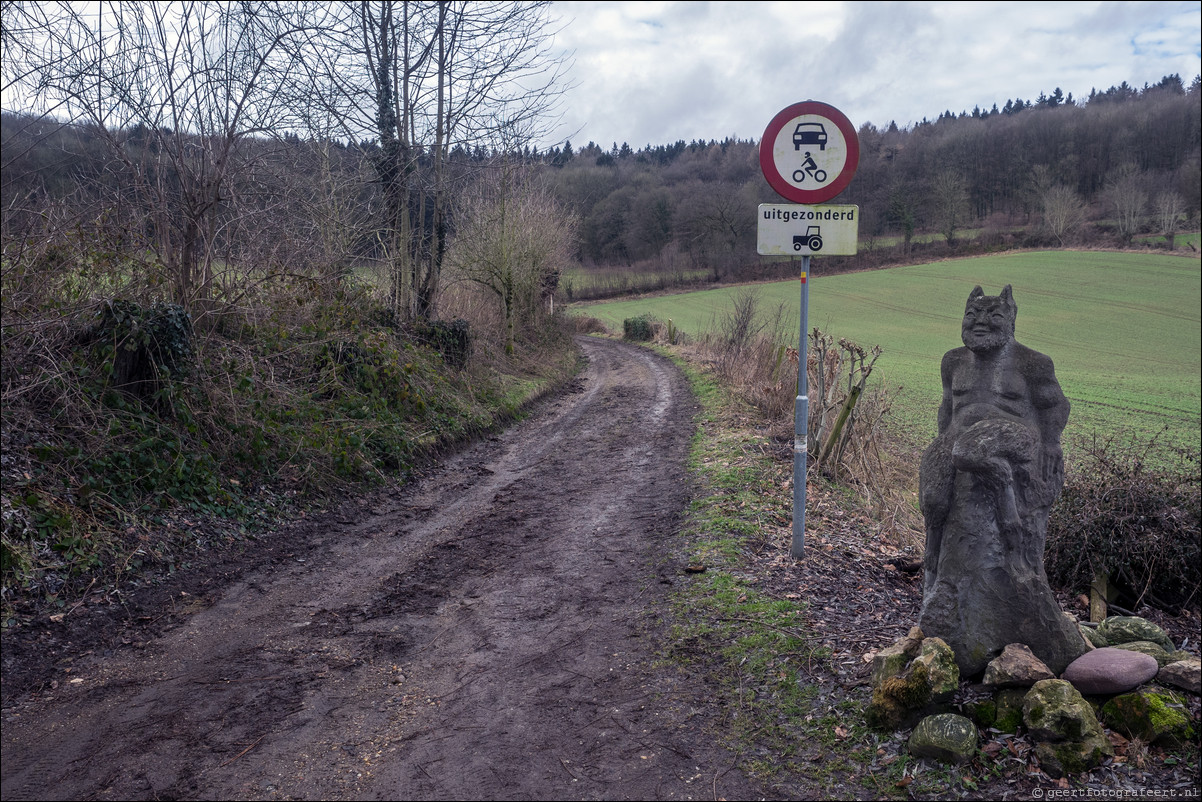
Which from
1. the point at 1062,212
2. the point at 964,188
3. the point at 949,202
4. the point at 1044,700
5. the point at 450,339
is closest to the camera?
the point at 1044,700

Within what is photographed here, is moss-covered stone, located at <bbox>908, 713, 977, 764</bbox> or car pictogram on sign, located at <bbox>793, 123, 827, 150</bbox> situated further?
car pictogram on sign, located at <bbox>793, 123, 827, 150</bbox>

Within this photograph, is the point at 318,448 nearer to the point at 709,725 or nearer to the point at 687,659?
the point at 687,659

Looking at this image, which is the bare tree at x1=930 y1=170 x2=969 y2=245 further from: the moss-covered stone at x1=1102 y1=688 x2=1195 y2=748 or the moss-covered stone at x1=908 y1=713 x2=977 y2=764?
the moss-covered stone at x1=908 y1=713 x2=977 y2=764

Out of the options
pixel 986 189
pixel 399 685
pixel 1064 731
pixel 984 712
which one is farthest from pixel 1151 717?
pixel 986 189

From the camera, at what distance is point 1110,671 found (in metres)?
3.58

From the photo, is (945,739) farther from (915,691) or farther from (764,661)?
(764,661)

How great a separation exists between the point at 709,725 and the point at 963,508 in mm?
1812

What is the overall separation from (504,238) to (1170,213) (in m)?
61.4

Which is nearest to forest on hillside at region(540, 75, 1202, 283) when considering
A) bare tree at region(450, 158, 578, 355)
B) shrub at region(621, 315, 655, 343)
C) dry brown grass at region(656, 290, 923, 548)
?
shrub at region(621, 315, 655, 343)

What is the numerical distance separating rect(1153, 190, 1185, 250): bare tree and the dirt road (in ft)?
227

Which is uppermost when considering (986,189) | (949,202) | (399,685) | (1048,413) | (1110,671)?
(986,189)

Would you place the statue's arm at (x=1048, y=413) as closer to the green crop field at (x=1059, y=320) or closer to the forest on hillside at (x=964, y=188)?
the green crop field at (x=1059, y=320)

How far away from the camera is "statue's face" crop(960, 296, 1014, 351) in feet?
13.1

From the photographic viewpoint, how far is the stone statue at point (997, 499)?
388cm
